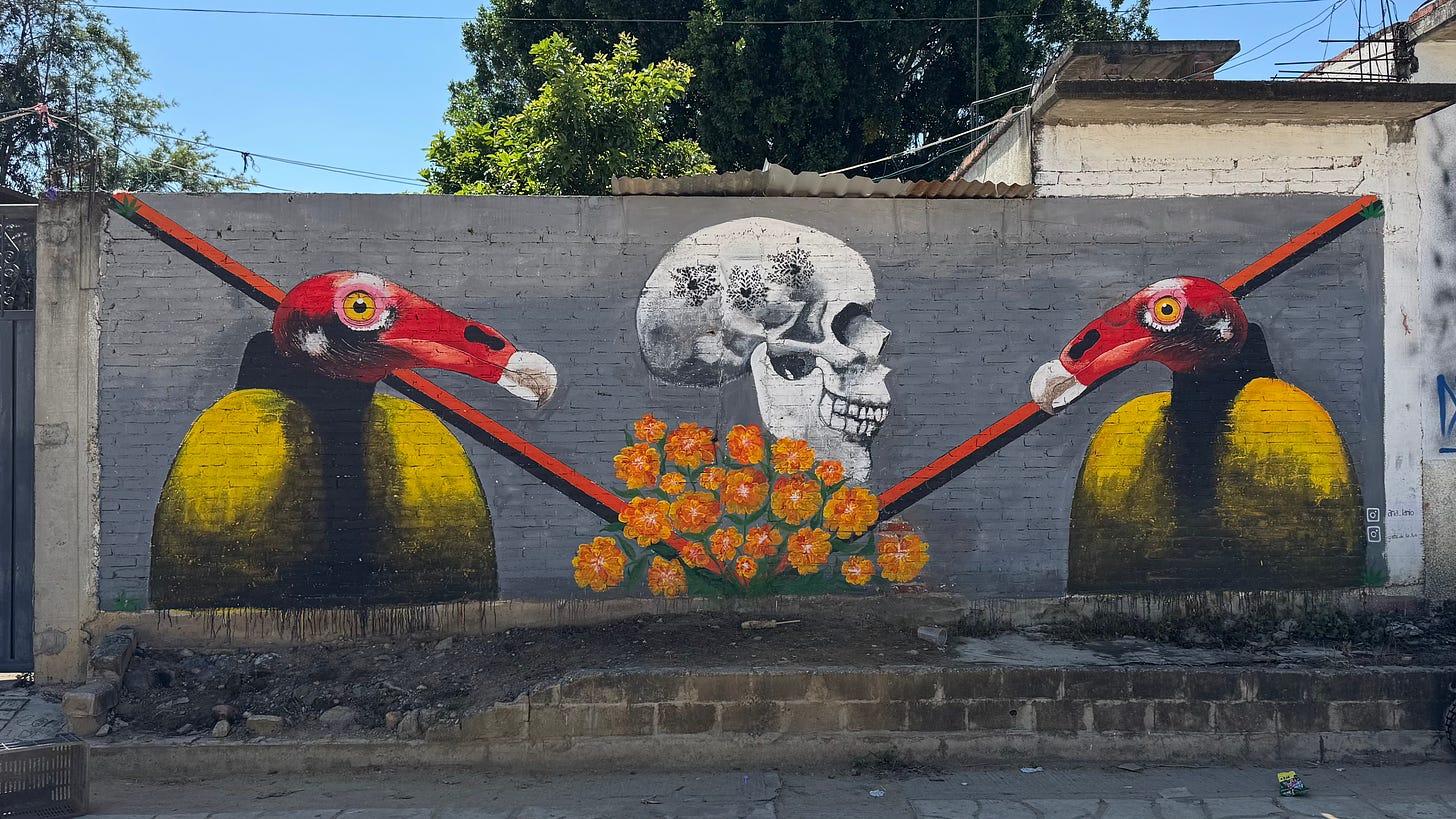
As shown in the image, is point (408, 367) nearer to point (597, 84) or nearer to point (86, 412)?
point (86, 412)

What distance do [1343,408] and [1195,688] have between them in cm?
252

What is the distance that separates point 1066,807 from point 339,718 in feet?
13.1

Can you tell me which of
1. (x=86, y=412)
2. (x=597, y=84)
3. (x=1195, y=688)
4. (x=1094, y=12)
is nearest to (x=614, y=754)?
(x=1195, y=688)

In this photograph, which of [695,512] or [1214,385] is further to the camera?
[1214,385]

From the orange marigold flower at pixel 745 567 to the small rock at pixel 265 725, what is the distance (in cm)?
286

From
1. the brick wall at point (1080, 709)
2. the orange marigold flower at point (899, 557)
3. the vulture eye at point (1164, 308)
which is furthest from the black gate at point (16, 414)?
the vulture eye at point (1164, 308)

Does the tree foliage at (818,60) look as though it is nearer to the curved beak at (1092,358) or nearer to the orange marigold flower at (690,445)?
the curved beak at (1092,358)

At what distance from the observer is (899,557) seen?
21.1 feet

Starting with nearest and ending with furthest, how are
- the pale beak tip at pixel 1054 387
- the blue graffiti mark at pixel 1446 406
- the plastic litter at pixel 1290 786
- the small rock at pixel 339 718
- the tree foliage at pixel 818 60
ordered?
the plastic litter at pixel 1290 786, the small rock at pixel 339 718, the pale beak tip at pixel 1054 387, the blue graffiti mark at pixel 1446 406, the tree foliage at pixel 818 60

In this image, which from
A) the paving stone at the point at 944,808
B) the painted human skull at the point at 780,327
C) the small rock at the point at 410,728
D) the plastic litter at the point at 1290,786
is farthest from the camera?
the painted human skull at the point at 780,327

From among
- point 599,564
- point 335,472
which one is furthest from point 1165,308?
point 335,472

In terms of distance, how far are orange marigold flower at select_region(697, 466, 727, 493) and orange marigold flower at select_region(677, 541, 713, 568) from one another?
389 mm

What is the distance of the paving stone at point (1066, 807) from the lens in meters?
4.72

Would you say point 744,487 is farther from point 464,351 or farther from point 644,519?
point 464,351
